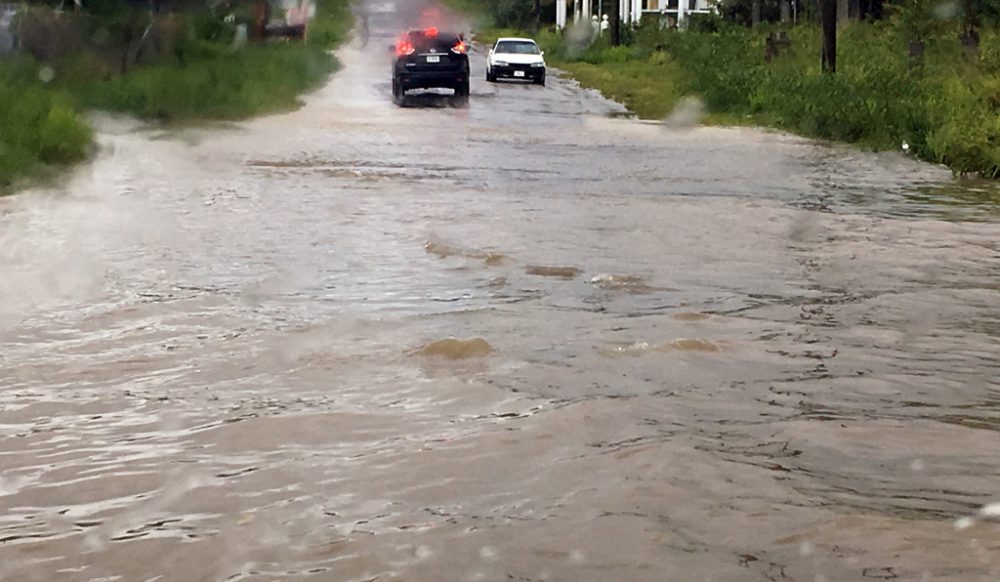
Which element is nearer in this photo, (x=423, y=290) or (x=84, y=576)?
(x=84, y=576)

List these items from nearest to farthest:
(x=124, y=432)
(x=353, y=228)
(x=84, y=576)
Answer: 1. (x=84, y=576)
2. (x=124, y=432)
3. (x=353, y=228)

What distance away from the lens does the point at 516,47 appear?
44.4 metres

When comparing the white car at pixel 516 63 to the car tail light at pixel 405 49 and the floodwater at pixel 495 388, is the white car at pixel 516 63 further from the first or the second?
the floodwater at pixel 495 388

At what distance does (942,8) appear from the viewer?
1403 inches

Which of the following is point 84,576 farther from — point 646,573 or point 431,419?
point 431,419

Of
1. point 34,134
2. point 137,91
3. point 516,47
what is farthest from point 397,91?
point 34,134

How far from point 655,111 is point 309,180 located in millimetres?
14059

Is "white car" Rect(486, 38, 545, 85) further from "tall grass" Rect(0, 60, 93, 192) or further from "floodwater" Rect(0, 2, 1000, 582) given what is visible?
"floodwater" Rect(0, 2, 1000, 582)

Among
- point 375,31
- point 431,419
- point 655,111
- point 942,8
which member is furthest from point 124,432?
point 375,31

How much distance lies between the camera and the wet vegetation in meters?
20.2

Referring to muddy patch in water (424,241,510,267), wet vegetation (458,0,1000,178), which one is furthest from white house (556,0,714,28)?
muddy patch in water (424,241,510,267)

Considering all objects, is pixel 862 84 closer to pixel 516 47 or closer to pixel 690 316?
pixel 690 316

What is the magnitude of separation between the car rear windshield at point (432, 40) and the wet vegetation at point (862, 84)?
157 inches

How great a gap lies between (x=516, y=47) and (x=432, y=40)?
37.6 ft
